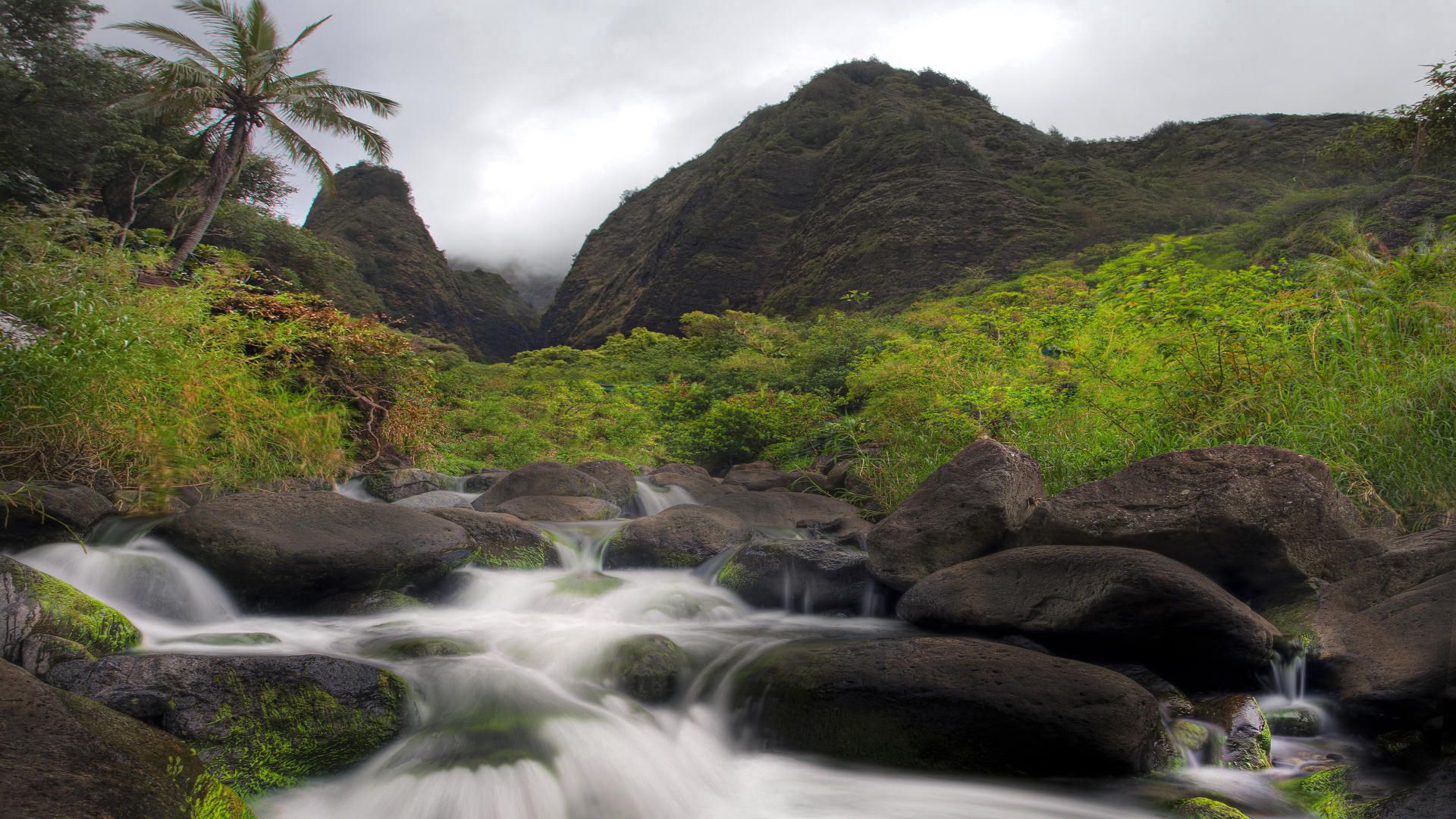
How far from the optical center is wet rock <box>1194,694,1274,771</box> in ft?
A: 9.86

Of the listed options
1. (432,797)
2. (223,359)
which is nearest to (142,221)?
(223,359)

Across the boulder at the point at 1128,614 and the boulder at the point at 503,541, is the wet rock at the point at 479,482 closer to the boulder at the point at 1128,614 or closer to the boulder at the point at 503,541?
the boulder at the point at 503,541

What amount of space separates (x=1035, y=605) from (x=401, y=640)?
3494 mm

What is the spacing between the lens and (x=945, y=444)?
7574 mm

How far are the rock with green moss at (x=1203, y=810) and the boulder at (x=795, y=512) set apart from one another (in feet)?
14.7

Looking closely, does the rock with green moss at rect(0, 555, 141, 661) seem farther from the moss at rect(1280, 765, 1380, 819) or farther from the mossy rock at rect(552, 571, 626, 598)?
the moss at rect(1280, 765, 1380, 819)

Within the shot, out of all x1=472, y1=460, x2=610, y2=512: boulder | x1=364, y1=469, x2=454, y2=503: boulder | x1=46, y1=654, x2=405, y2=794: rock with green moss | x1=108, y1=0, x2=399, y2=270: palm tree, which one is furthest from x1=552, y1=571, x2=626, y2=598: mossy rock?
x1=108, y1=0, x2=399, y2=270: palm tree

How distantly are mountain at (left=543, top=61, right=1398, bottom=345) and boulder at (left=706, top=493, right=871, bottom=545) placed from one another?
20.7 metres

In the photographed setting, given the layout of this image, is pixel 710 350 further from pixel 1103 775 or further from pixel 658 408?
pixel 1103 775

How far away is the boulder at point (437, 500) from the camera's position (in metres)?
7.56

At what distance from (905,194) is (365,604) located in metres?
32.8

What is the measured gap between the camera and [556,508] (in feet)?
27.0

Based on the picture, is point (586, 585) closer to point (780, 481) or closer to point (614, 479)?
point (614, 479)

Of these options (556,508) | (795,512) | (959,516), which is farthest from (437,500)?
(959,516)
